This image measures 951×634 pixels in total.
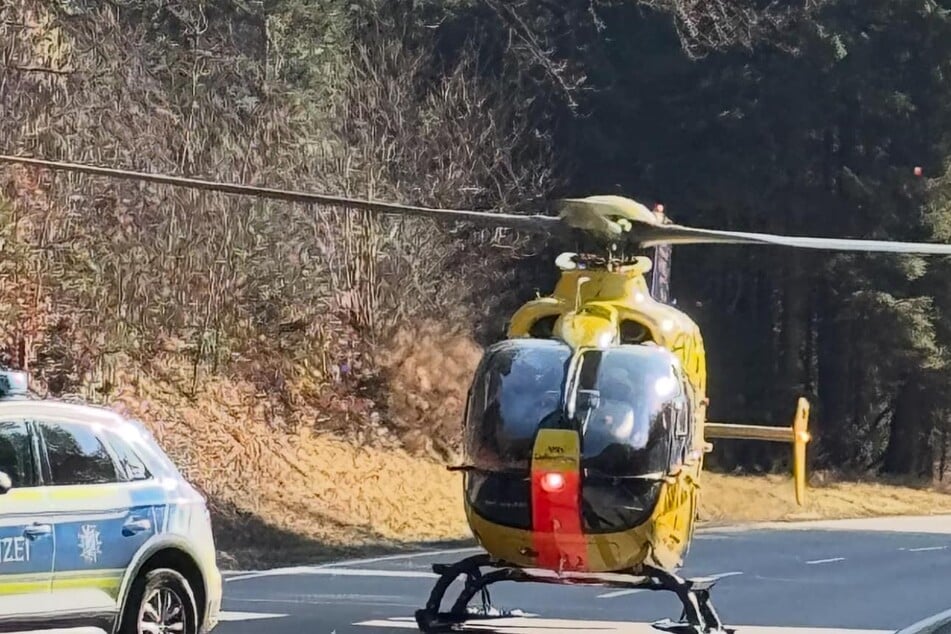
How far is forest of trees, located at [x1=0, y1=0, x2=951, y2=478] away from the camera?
81.3ft

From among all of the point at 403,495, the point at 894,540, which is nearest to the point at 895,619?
the point at 894,540

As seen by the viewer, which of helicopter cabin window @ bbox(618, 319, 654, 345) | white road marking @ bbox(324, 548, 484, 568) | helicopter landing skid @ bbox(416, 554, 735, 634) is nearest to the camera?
helicopter landing skid @ bbox(416, 554, 735, 634)

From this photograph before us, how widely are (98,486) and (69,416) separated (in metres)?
0.47

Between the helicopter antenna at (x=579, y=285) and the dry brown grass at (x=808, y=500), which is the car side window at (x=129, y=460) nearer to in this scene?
the helicopter antenna at (x=579, y=285)

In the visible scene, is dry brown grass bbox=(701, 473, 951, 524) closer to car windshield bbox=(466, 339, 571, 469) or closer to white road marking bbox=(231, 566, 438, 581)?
white road marking bbox=(231, 566, 438, 581)

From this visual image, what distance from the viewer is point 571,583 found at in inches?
477

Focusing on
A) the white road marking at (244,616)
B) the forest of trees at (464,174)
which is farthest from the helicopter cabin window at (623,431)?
the forest of trees at (464,174)

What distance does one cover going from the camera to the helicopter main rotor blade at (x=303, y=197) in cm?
1092

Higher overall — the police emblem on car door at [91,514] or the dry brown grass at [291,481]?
the police emblem on car door at [91,514]

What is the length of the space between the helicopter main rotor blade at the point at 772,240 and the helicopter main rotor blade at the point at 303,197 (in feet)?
2.38

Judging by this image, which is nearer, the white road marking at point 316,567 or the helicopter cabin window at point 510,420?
the helicopter cabin window at point 510,420

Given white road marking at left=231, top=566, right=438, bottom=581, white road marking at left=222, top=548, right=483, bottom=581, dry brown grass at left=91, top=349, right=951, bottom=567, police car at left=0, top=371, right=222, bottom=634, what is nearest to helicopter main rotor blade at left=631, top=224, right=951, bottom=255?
police car at left=0, top=371, right=222, bottom=634

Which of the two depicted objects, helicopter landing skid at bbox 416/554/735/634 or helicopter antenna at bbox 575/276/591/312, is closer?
helicopter landing skid at bbox 416/554/735/634

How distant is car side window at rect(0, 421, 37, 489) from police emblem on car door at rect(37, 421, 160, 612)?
0.12 meters
